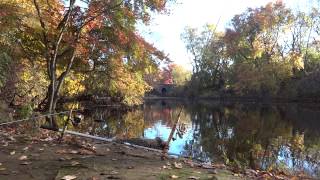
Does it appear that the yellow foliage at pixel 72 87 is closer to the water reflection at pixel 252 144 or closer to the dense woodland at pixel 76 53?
the dense woodland at pixel 76 53

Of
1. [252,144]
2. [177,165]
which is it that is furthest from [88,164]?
[252,144]

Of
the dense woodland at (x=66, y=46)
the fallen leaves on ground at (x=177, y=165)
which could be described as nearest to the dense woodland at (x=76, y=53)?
the dense woodland at (x=66, y=46)

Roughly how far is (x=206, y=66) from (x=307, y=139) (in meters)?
51.0

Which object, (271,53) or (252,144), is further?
(271,53)

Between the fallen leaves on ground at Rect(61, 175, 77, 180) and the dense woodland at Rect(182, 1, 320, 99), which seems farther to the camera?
the dense woodland at Rect(182, 1, 320, 99)

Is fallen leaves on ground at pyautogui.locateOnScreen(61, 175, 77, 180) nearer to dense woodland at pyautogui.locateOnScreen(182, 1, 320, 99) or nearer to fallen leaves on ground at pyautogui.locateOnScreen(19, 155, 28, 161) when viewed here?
fallen leaves on ground at pyautogui.locateOnScreen(19, 155, 28, 161)

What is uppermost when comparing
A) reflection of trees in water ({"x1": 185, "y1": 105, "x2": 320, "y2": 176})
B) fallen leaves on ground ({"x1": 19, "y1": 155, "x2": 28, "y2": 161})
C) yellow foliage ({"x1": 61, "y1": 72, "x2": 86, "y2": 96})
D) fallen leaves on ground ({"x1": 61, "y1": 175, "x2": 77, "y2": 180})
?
yellow foliage ({"x1": 61, "y1": 72, "x2": 86, "y2": 96})

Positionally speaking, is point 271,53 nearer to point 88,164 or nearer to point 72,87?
point 72,87

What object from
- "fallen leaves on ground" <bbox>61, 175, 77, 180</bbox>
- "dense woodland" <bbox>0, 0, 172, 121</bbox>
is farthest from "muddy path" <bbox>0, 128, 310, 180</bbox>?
"dense woodland" <bbox>0, 0, 172, 121</bbox>

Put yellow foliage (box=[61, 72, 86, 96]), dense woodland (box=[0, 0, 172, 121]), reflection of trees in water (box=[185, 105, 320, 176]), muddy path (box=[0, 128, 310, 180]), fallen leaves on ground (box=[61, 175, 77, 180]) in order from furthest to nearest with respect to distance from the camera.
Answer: yellow foliage (box=[61, 72, 86, 96]) < dense woodland (box=[0, 0, 172, 121]) < reflection of trees in water (box=[185, 105, 320, 176]) < muddy path (box=[0, 128, 310, 180]) < fallen leaves on ground (box=[61, 175, 77, 180])

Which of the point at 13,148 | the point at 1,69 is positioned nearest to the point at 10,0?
the point at 1,69

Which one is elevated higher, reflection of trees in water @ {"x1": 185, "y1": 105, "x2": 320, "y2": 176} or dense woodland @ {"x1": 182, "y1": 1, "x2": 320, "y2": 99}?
dense woodland @ {"x1": 182, "y1": 1, "x2": 320, "y2": 99}

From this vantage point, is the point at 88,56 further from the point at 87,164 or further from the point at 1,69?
the point at 87,164

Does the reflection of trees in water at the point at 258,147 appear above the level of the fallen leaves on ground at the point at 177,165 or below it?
below
